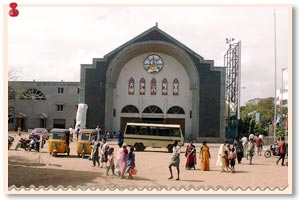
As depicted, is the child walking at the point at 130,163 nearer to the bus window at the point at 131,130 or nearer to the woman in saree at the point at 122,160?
the woman in saree at the point at 122,160

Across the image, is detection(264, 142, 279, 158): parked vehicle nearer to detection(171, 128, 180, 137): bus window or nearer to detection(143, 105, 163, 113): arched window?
detection(171, 128, 180, 137): bus window

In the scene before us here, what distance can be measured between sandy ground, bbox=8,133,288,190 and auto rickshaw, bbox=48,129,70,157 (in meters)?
0.67

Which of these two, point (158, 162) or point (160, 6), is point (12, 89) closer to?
point (158, 162)

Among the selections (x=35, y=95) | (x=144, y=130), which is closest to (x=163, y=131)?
(x=144, y=130)

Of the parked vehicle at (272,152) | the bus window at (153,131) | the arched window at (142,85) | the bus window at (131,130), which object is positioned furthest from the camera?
the arched window at (142,85)

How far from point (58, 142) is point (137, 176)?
7098 millimetres

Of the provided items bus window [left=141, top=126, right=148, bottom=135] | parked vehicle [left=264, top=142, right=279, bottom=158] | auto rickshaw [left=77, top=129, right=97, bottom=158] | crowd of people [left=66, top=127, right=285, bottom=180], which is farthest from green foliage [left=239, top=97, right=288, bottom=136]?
auto rickshaw [left=77, top=129, right=97, bottom=158]

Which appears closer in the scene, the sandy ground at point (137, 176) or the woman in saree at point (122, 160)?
the sandy ground at point (137, 176)

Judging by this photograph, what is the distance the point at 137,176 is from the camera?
13.8 meters

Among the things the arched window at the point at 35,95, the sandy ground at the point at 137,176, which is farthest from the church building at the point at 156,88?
the sandy ground at the point at 137,176

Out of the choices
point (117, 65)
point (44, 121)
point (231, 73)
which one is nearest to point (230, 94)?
point (231, 73)

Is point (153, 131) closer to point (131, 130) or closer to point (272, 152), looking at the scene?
point (131, 130)

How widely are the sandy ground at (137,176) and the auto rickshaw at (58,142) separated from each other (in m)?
0.67

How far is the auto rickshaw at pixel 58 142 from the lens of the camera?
19.7 metres
